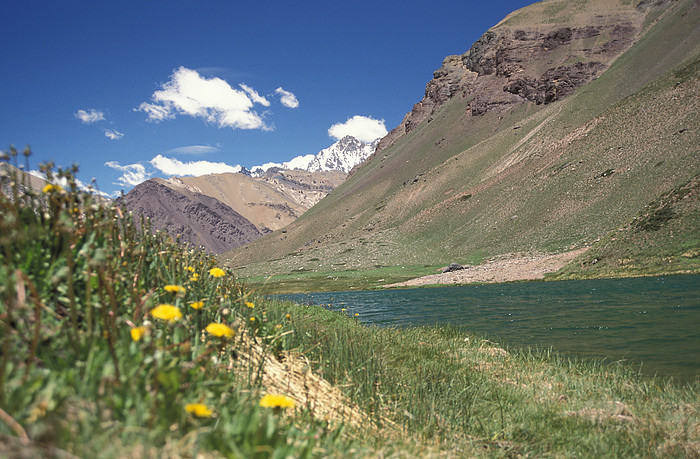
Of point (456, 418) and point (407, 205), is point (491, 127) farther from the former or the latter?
point (456, 418)

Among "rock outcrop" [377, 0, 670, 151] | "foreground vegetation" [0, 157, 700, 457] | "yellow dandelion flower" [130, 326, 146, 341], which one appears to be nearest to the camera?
"foreground vegetation" [0, 157, 700, 457]

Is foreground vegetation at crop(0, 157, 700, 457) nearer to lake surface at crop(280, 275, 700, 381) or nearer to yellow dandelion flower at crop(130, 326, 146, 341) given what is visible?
yellow dandelion flower at crop(130, 326, 146, 341)

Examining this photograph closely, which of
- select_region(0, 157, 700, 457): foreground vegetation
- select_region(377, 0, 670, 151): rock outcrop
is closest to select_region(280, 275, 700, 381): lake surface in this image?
select_region(0, 157, 700, 457): foreground vegetation

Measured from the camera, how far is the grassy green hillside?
155 feet

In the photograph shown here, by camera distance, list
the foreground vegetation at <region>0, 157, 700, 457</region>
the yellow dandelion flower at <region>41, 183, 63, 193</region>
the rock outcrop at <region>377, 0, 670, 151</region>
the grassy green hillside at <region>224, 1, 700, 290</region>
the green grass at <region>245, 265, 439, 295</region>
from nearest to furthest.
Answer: the foreground vegetation at <region>0, 157, 700, 457</region>
the yellow dandelion flower at <region>41, 183, 63, 193</region>
the grassy green hillside at <region>224, 1, 700, 290</region>
the green grass at <region>245, 265, 439, 295</region>
the rock outcrop at <region>377, 0, 670, 151</region>

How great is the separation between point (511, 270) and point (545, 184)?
27842 millimetres

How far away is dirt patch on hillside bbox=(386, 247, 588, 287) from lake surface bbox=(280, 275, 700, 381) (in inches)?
352

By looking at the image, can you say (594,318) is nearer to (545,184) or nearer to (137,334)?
(137,334)

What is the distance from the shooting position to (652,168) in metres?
47.2

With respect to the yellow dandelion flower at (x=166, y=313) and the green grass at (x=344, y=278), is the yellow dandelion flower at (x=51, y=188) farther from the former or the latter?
the green grass at (x=344, y=278)

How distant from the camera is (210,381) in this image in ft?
8.38

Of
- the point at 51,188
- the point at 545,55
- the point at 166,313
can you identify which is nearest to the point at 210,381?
the point at 166,313

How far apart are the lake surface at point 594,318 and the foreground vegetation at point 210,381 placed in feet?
9.99

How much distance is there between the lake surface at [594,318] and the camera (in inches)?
419
